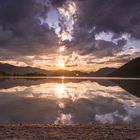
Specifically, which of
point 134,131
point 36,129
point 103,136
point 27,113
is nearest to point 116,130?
point 134,131

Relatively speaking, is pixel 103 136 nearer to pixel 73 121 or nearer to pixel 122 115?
pixel 73 121

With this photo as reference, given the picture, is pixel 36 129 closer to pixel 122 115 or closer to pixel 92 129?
pixel 92 129

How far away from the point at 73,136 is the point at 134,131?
383 cm

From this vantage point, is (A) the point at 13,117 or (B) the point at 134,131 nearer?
(B) the point at 134,131

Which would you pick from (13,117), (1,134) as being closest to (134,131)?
(1,134)

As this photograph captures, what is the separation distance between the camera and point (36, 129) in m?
18.1

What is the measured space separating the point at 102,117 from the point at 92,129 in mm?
9864

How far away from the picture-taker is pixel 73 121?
83.0 ft

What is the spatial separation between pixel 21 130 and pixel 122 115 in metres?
14.1

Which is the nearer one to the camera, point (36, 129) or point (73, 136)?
point (73, 136)

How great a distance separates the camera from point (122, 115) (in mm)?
29359

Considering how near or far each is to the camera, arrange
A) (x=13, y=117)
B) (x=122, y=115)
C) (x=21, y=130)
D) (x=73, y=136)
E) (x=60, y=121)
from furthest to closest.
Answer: (x=122, y=115), (x=13, y=117), (x=60, y=121), (x=21, y=130), (x=73, y=136)

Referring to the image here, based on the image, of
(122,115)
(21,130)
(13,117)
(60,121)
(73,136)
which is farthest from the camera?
(122,115)

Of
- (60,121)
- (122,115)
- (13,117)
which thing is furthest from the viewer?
(122,115)
